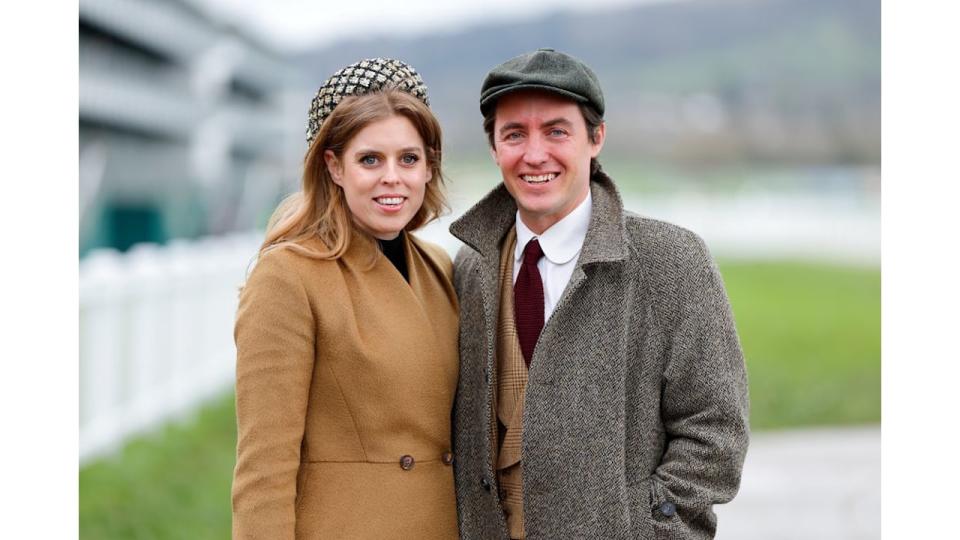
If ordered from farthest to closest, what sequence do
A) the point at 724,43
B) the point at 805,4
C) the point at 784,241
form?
the point at 805,4
the point at 724,43
the point at 784,241

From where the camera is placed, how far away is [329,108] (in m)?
3.02

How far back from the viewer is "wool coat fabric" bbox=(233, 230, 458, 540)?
2.78 metres

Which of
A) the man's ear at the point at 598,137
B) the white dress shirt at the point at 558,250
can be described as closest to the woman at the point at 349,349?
the white dress shirt at the point at 558,250

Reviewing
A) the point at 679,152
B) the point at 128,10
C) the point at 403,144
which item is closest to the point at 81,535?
the point at 403,144

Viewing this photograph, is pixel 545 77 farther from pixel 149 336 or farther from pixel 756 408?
pixel 756 408

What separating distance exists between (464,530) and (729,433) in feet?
2.67

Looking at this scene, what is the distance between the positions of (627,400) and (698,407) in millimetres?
199

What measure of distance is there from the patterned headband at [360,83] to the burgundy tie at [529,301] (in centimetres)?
56

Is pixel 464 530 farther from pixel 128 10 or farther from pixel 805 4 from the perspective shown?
pixel 805 4

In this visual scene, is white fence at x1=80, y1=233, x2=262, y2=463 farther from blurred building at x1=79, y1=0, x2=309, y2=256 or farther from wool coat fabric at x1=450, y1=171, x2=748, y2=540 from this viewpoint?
blurred building at x1=79, y1=0, x2=309, y2=256

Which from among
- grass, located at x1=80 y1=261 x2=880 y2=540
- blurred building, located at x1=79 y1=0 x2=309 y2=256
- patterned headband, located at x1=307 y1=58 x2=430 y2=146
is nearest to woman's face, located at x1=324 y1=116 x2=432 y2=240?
patterned headband, located at x1=307 y1=58 x2=430 y2=146

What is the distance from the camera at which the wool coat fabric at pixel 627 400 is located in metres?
2.89
